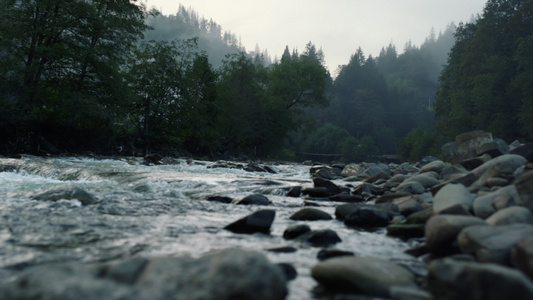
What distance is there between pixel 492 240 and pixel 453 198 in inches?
73.9

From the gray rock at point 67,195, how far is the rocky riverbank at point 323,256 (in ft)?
0.06

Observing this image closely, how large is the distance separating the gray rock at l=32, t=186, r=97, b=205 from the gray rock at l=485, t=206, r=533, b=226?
5.36 m

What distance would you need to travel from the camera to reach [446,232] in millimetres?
3355

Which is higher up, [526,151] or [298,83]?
[298,83]

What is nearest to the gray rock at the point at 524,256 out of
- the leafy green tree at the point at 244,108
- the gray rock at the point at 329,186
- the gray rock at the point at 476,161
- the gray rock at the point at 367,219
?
the gray rock at the point at 367,219

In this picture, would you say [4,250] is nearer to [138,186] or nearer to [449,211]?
[449,211]

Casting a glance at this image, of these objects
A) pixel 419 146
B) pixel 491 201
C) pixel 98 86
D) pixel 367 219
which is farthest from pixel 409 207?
pixel 419 146

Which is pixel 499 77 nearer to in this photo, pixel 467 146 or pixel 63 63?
pixel 467 146

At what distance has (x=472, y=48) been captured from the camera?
123 ft

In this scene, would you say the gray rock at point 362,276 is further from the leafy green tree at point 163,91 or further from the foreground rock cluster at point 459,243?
the leafy green tree at point 163,91

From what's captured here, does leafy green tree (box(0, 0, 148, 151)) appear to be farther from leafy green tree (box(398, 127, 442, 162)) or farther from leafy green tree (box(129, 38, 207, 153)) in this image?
leafy green tree (box(398, 127, 442, 162))

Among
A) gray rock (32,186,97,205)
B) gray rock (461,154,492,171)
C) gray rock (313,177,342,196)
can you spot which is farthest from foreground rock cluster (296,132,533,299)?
gray rock (32,186,97,205)

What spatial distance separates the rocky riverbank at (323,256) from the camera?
6.70 feet

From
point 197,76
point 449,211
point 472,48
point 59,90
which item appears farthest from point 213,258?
point 472,48
